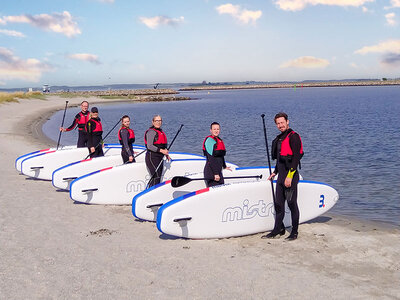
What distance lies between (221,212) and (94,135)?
5346 millimetres

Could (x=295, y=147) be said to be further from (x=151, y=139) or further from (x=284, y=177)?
(x=151, y=139)

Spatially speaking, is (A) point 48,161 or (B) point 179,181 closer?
(B) point 179,181

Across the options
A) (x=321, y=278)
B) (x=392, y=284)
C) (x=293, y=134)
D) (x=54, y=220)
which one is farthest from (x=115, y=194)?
(x=392, y=284)

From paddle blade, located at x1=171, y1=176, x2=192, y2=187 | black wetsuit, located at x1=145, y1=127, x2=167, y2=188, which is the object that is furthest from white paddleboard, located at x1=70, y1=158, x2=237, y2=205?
paddle blade, located at x1=171, y1=176, x2=192, y2=187

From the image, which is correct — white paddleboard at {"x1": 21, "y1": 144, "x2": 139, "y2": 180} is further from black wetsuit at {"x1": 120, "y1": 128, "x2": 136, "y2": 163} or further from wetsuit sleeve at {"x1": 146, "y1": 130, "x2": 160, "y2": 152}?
wetsuit sleeve at {"x1": 146, "y1": 130, "x2": 160, "y2": 152}

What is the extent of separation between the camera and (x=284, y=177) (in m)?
6.46

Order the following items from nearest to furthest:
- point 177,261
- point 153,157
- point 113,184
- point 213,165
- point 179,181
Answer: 1. point 177,261
2. point 213,165
3. point 179,181
4. point 153,157
5. point 113,184

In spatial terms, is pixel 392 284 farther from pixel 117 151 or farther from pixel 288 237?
pixel 117 151

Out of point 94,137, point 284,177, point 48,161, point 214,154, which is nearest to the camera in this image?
point 284,177

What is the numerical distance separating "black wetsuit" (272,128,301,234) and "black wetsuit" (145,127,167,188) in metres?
2.64

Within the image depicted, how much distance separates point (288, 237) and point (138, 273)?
2712 mm

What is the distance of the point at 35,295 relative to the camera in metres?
4.72

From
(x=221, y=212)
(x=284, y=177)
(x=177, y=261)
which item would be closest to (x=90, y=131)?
(x=221, y=212)

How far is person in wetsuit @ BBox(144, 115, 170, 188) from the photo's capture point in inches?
321
